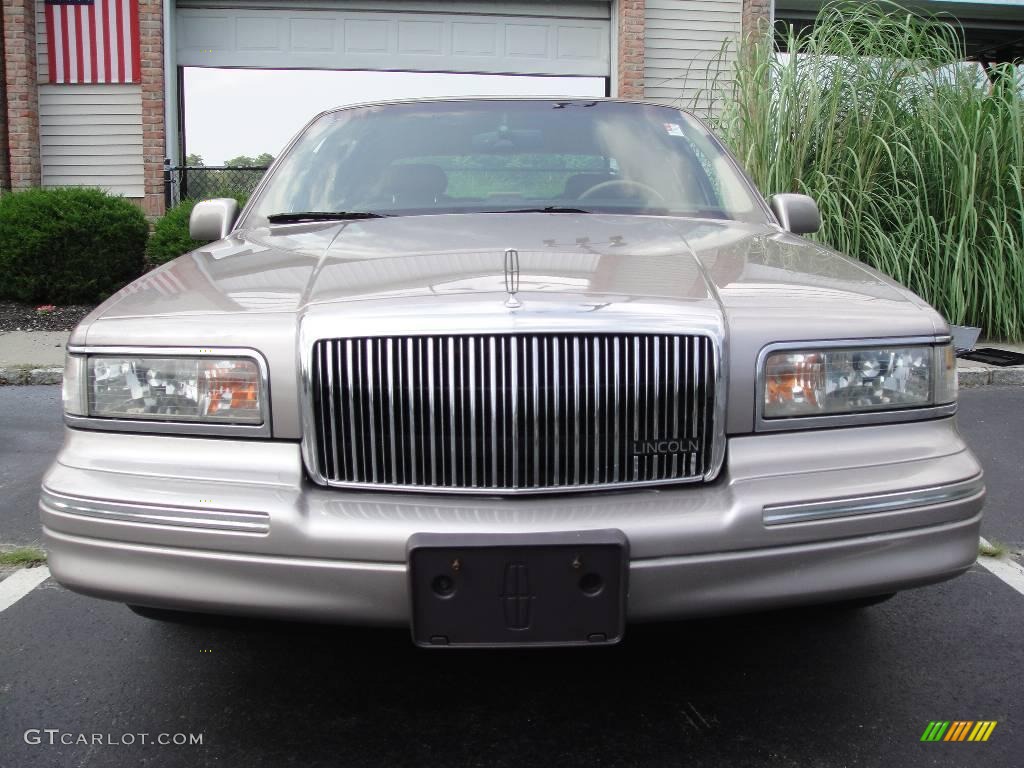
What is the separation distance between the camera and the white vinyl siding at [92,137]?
38.2 ft

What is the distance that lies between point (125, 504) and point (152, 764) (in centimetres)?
64

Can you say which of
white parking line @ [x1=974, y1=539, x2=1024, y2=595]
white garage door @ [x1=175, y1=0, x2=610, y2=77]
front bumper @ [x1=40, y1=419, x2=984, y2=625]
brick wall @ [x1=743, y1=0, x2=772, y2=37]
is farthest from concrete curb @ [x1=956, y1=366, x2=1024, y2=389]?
white garage door @ [x1=175, y1=0, x2=610, y2=77]

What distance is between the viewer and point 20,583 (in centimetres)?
326

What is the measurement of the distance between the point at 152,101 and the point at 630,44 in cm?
594

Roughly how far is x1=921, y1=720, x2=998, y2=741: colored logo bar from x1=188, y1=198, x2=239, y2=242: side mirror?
2649 mm

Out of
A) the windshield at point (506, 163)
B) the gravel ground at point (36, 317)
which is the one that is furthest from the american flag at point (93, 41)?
the windshield at point (506, 163)

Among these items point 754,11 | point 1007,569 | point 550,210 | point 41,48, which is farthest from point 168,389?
point 754,11

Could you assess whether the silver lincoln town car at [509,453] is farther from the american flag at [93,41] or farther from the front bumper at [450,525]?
the american flag at [93,41]

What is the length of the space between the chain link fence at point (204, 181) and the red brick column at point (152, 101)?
5.0 inches

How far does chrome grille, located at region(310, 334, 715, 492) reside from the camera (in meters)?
1.96

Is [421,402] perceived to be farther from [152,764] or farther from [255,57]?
[255,57]

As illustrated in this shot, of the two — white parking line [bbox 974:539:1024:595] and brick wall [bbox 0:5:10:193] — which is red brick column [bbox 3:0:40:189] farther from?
white parking line [bbox 974:539:1024:595]

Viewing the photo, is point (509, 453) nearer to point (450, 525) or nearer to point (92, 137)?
point (450, 525)

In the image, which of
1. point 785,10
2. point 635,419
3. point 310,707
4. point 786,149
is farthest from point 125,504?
point 785,10
